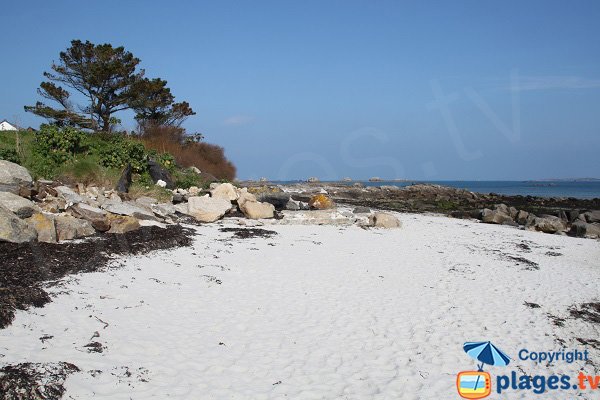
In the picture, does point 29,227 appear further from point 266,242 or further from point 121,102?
point 121,102

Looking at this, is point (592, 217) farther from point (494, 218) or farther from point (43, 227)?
point (43, 227)

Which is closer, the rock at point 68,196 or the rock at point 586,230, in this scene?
the rock at point 68,196

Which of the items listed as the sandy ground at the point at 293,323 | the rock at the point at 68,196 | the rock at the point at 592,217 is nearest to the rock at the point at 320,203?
the sandy ground at the point at 293,323

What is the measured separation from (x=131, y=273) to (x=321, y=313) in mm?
3901

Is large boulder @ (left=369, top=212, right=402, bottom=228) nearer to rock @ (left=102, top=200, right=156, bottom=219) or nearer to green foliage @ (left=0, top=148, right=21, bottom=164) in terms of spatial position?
rock @ (left=102, top=200, right=156, bottom=219)

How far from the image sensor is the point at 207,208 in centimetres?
1591

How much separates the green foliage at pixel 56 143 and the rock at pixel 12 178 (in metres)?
6.40

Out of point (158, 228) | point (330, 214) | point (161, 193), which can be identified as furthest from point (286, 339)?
point (161, 193)

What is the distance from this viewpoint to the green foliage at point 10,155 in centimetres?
1553

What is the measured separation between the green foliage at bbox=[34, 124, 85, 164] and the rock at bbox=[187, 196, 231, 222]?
21.9 ft

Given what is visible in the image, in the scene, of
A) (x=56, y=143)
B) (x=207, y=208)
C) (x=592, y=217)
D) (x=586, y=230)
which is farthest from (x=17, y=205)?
(x=592, y=217)

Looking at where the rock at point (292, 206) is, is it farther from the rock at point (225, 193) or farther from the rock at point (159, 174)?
the rock at point (159, 174)

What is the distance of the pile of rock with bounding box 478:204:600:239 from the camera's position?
65.2 ft

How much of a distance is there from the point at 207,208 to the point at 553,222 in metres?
16.9
